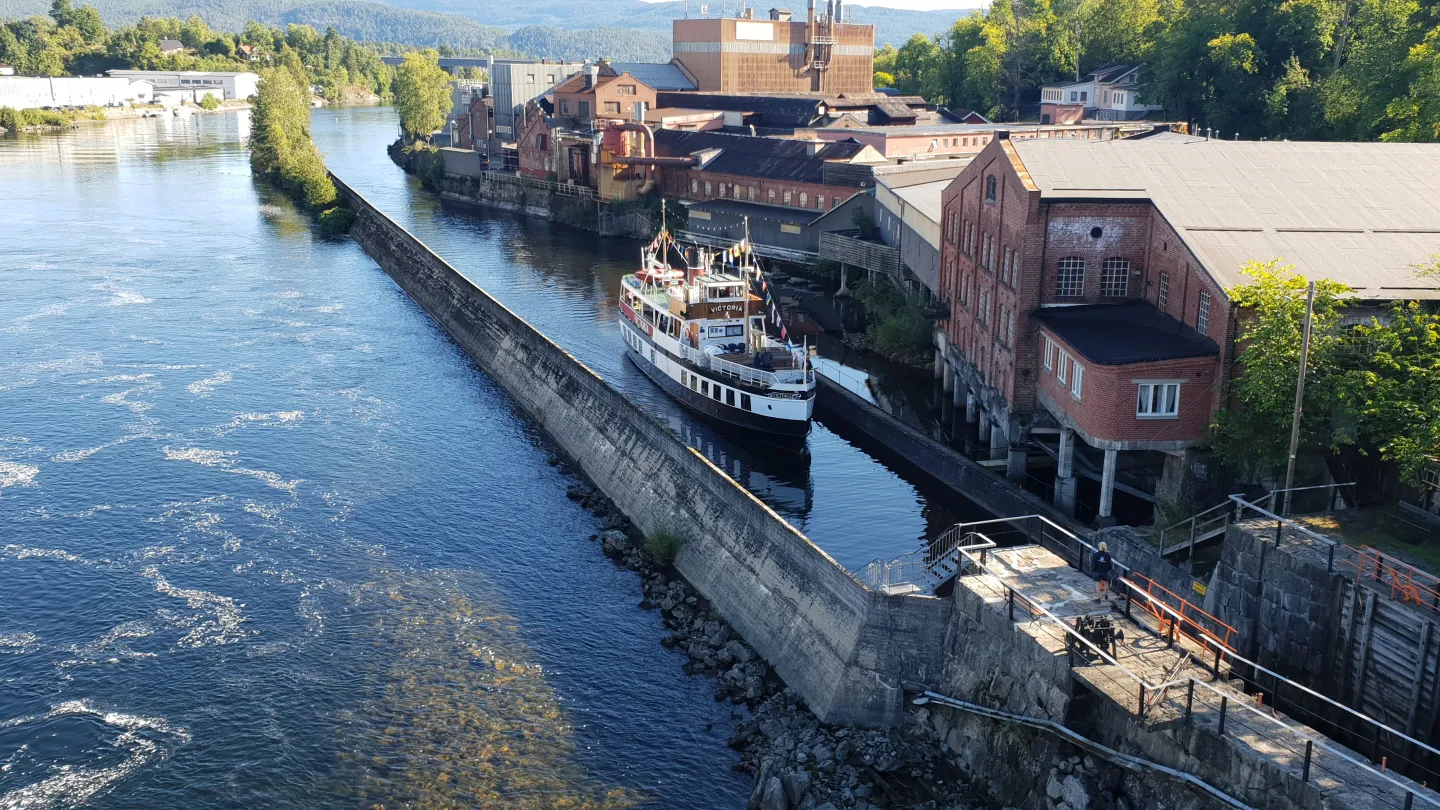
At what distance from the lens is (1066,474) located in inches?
2002

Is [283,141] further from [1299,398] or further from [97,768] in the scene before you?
[1299,398]

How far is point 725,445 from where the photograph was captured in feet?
224

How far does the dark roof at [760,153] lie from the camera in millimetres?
117062

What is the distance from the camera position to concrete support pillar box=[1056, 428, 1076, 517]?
166 feet

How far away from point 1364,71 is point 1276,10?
28193mm

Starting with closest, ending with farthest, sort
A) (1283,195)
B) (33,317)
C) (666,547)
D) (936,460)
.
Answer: (666,547)
(1283,195)
(936,460)
(33,317)

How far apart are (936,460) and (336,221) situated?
9656 cm

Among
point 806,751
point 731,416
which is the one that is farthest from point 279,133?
point 806,751

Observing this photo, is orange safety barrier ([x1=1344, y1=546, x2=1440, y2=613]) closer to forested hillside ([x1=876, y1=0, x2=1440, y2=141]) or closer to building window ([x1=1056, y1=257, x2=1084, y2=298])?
building window ([x1=1056, y1=257, x2=1084, y2=298])

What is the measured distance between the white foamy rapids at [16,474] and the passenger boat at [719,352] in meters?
34.6

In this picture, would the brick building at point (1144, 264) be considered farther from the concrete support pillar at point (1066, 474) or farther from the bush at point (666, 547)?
the bush at point (666, 547)

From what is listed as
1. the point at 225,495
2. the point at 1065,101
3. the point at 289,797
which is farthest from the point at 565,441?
the point at 1065,101

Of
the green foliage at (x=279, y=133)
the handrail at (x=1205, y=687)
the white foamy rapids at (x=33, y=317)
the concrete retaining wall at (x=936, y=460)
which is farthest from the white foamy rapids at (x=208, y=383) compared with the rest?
the green foliage at (x=279, y=133)

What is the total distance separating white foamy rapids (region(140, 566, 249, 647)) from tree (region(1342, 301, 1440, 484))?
39.1 metres
